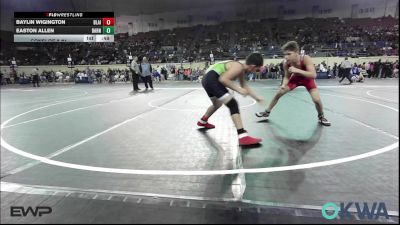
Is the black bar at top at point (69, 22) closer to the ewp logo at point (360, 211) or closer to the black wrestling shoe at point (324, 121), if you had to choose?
the black wrestling shoe at point (324, 121)

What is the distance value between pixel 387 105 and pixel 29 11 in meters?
6.52

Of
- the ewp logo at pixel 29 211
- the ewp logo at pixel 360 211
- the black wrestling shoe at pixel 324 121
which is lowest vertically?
the ewp logo at pixel 29 211

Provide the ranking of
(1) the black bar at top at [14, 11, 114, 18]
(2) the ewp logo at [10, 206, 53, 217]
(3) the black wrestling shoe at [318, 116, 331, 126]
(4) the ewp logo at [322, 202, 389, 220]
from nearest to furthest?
1. (4) the ewp logo at [322, 202, 389, 220]
2. (2) the ewp logo at [10, 206, 53, 217]
3. (1) the black bar at top at [14, 11, 114, 18]
4. (3) the black wrestling shoe at [318, 116, 331, 126]

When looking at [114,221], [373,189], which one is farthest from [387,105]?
[114,221]

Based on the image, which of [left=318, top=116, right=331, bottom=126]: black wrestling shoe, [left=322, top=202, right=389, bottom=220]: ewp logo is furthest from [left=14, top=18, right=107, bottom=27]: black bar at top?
[left=322, top=202, right=389, bottom=220]: ewp logo

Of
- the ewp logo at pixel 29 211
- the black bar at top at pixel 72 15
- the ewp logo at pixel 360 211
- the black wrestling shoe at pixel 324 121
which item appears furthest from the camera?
the black wrestling shoe at pixel 324 121
